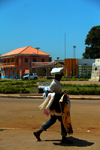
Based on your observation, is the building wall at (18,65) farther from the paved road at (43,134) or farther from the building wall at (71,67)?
the paved road at (43,134)

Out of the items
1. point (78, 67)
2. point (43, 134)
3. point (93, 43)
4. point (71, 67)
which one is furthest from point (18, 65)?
point (43, 134)

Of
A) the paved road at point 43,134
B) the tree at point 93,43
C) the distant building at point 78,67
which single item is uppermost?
the tree at point 93,43

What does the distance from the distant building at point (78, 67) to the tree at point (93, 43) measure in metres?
17.3

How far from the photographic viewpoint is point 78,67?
6000 cm

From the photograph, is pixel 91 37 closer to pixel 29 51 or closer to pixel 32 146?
pixel 29 51

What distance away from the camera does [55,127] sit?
7383 mm

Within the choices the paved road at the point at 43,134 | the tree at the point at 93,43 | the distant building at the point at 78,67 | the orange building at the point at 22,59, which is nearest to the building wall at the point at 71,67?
the distant building at the point at 78,67

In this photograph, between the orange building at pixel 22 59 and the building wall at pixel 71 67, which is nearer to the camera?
the building wall at pixel 71 67

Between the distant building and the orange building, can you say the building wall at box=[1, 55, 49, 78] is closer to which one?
the orange building

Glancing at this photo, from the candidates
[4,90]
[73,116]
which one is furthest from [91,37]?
[73,116]

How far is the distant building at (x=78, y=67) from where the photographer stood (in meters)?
59.6

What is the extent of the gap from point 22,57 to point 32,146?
209 ft

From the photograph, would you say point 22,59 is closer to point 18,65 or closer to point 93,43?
point 18,65

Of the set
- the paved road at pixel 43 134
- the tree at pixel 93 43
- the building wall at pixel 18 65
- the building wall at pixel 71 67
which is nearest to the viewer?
the paved road at pixel 43 134
